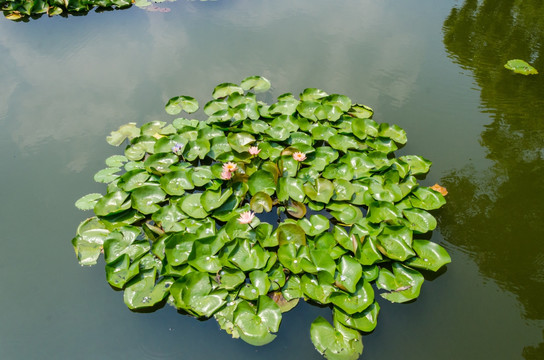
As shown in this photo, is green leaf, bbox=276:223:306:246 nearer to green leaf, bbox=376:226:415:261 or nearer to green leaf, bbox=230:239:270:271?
green leaf, bbox=230:239:270:271

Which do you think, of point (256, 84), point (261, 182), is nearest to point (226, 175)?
point (261, 182)

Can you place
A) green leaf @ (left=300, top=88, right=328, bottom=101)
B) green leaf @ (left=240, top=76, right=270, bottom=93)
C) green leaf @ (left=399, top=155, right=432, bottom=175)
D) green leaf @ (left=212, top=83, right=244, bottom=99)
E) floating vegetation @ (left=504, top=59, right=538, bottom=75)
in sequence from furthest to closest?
floating vegetation @ (left=504, top=59, right=538, bottom=75) < green leaf @ (left=240, top=76, right=270, bottom=93) < green leaf @ (left=212, top=83, right=244, bottom=99) < green leaf @ (left=300, top=88, right=328, bottom=101) < green leaf @ (left=399, top=155, right=432, bottom=175)

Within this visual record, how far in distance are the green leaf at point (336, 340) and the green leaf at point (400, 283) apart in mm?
402

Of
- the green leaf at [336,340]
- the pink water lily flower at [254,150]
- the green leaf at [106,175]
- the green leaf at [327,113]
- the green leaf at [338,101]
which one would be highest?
the green leaf at [338,101]

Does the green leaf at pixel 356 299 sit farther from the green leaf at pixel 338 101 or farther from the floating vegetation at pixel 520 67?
the floating vegetation at pixel 520 67

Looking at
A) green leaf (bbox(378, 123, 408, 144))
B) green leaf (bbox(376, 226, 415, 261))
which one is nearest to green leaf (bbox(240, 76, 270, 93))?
green leaf (bbox(378, 123, 408, 144))

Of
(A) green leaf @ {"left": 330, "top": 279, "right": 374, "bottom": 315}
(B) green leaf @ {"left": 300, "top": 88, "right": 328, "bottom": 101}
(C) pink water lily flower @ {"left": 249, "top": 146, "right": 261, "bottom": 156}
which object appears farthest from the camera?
(B) green leaf @ {"left": 300, "top": 88, "right": 328, "bottom": 101}

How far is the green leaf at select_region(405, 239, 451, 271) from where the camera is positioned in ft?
8.06

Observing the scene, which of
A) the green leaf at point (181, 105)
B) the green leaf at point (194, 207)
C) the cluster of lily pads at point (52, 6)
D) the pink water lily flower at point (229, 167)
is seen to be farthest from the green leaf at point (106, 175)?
the cluster of lily pads at point (52, 6)

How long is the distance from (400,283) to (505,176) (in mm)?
1779

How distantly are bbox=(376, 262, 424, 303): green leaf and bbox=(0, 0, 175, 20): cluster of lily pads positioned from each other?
5.86m

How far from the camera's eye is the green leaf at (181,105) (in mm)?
3791

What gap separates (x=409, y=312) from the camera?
7.69ft

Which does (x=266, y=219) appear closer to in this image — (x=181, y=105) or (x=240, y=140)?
(x=240, y=140)
